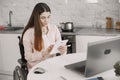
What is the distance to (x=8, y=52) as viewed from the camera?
154 inches

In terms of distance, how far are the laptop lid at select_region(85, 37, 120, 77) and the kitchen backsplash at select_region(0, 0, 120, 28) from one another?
2005 mm

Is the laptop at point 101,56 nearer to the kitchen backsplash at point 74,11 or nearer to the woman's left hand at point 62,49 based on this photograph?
the woman's left hand at point 62,49

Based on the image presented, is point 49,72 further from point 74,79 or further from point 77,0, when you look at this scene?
point 77,0

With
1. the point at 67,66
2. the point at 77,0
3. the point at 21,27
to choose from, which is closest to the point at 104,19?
the point at 77,0

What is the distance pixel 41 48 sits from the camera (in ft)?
8.90

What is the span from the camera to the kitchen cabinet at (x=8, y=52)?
384cm

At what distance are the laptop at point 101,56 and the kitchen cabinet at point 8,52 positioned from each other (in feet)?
6.72

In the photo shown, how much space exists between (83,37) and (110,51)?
169 cm

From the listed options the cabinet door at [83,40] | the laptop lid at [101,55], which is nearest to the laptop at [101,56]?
the laptop lid at [101,55]

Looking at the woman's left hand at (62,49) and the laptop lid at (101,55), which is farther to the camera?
the woman's left hand at (62,49)

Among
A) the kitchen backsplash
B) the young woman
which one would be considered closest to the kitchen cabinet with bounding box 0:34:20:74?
the kitchen backsplash

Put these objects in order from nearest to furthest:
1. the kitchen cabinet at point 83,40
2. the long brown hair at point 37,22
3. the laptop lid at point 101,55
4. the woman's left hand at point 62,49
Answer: the laptop lid at point 101,55 < the woman's left hand at point 62,49 < the long brown hair at point 37,22 < the kitchen cabinet at point 83,40

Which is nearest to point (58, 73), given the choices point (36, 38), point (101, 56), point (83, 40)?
point (101, 56)

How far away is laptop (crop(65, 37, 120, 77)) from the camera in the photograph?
1.74 meters
